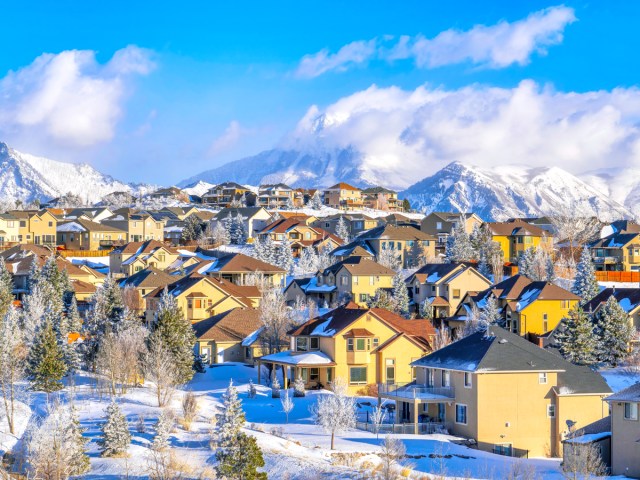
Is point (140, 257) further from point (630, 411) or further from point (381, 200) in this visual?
point (381, 200)

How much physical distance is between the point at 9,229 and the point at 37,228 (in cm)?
399

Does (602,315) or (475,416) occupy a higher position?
(602,315)

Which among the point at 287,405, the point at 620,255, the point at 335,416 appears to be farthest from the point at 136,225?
the point at 335,416

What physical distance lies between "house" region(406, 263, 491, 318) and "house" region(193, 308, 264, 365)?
2105cm

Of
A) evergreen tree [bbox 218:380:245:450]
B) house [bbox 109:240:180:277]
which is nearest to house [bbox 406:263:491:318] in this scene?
house [bbox 109:240:180:277]

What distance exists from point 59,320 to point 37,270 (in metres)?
31.0

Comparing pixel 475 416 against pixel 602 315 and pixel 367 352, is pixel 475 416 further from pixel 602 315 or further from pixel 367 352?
pixel 602 315

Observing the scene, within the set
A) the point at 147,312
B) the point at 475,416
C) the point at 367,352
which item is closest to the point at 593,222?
the point at 147,312

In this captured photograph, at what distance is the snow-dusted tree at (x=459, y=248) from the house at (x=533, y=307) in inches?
1122

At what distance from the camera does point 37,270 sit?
99500 mm

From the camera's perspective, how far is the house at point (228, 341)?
73.8 m

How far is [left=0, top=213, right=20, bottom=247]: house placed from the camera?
130900 mm

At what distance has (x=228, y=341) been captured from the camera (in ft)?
246

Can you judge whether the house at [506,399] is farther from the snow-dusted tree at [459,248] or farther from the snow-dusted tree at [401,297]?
the snow-dusted tree at [459,248]
